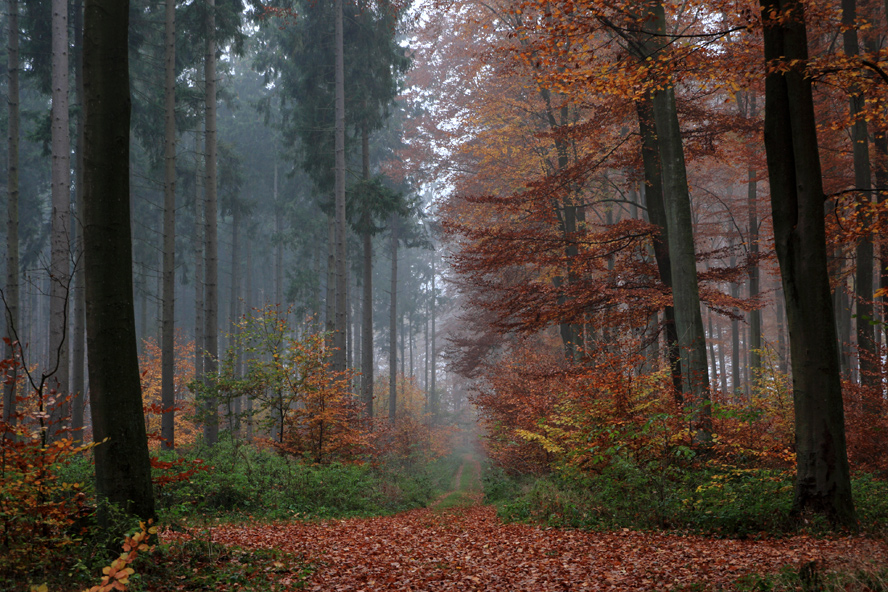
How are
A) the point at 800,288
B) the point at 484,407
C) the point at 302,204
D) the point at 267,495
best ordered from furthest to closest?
1. the point at 302,204
2. the point at 484,407
3. the point at 267,495
4. the point at 800,288

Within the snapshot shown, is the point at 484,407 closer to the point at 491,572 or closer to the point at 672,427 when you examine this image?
the point at 672,427

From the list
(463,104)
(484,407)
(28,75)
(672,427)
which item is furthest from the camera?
(463,104)

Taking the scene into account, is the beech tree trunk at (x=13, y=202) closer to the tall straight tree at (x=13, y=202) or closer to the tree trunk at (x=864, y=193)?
the tall straight tree at (x=13, y=202)

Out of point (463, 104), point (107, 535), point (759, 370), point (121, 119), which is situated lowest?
point (107, 535)

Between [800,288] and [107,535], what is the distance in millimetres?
7330

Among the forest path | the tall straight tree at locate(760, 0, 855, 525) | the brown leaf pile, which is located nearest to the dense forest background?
the tall straight tree at locate(760, 0, 855, 525)

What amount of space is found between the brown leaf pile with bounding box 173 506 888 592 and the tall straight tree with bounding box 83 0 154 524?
1567mm

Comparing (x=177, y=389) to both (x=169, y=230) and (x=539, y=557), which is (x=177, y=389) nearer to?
(x=169, y=230)

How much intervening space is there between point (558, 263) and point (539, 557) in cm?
649

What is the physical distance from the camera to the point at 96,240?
16.2 ft

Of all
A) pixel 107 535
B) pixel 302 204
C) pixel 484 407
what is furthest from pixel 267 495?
pixel 302 204

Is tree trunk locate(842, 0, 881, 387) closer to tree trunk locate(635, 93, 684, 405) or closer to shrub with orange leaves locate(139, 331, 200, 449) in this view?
tree trunk locate(635, 93, 684, 405)

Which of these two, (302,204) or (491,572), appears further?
(302,204)

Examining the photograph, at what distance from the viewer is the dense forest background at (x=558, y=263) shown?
6.20 meters
